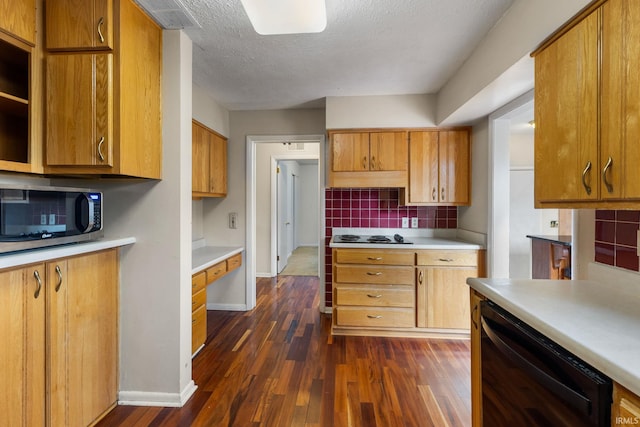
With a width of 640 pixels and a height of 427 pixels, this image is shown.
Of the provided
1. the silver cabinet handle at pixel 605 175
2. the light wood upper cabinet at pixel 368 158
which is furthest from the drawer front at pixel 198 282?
the silver cabinet handle at pixel 605 175

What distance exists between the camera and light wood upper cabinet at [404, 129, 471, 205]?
2.97 meters

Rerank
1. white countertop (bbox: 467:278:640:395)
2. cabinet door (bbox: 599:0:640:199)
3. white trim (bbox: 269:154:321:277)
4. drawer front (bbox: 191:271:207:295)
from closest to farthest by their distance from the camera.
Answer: white countertop (bbox: 467:278:640:395) → cabinet door (bbox: 599:0:640:199) → drawer front (bbox: 191:271:207:295) → white trim (bbox: 269:154:321:277)

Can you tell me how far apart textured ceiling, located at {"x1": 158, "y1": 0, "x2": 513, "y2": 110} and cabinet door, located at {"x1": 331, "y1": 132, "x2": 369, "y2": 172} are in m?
0.41

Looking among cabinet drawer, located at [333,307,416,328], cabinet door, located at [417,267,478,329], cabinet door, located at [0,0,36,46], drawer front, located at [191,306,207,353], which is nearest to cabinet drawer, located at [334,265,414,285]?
cabinet door, located at [417,267,478,329]

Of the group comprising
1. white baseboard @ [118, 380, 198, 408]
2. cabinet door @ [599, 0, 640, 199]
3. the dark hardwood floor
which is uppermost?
cabinet door @ [599, 0, 640, 199]

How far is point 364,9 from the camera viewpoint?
5.40 ft

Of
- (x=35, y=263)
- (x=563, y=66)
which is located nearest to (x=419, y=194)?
(x=563, y=66)

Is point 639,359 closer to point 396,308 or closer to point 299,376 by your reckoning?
point 299,376

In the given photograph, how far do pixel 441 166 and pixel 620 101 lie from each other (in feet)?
6.58

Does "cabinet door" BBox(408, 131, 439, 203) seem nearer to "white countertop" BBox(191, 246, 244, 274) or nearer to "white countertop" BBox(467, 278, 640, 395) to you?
"white countertop" BBox(467, 278, 640, 395)

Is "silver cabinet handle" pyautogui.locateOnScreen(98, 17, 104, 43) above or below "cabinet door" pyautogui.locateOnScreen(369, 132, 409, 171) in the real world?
above

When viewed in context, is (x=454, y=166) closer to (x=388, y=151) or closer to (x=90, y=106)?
(x=388, y=151)

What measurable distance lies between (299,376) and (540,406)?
159 centimetres

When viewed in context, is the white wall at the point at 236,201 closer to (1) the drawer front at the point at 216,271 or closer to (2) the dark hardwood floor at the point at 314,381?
(2) the dark hardwood floor at the point at 314,381
